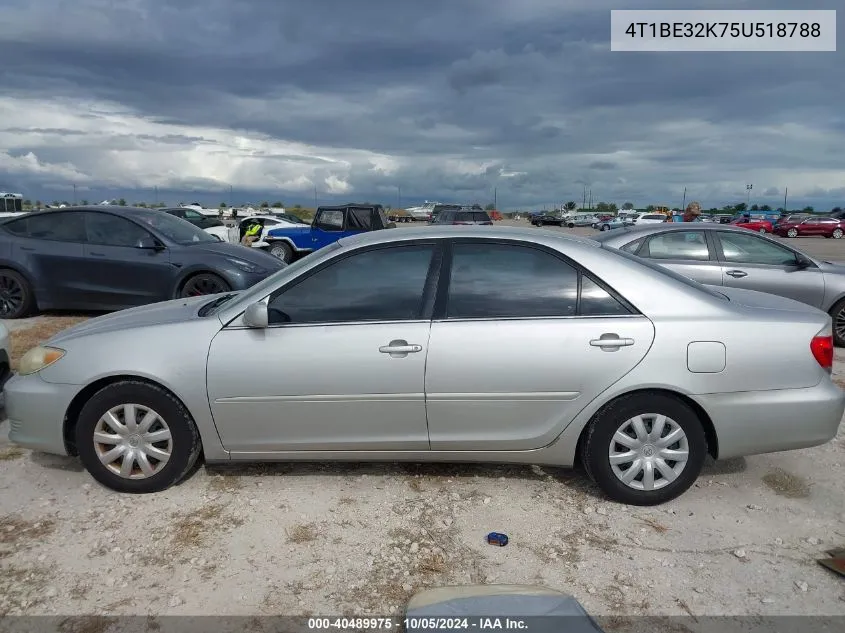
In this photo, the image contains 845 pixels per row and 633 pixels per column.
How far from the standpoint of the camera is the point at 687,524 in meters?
3.47

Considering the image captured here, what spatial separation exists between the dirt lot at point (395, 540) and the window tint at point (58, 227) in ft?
16.4

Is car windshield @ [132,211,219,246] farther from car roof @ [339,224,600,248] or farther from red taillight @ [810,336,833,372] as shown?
red taillight @ [810,336,833,372]

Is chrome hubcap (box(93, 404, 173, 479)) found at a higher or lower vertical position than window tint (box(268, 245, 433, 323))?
lower

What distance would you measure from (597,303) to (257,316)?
1871 mm

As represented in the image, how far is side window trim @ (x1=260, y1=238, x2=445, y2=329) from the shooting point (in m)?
3.56

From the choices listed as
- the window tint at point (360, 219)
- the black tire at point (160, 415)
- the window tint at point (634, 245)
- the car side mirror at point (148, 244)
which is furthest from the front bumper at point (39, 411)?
the window tint at point (360, 219)

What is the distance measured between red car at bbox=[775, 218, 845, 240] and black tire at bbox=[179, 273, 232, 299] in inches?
1531

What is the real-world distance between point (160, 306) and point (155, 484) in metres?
1.26

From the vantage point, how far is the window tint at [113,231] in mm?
8305

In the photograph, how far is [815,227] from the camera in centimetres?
3762

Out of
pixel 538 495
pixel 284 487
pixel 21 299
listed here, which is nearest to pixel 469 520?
pixel 538 495

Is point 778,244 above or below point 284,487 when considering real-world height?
above

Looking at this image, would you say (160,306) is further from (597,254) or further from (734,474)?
(734,474)

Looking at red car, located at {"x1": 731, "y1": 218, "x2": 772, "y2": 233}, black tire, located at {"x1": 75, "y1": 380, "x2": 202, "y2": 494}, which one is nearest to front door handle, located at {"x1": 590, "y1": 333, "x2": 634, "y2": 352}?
black tire, located at {"x1": 75, "y1": 380, "x2": 202, "y2": 494}
